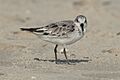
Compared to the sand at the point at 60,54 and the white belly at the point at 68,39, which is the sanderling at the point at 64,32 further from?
the sand at the point at 60,54

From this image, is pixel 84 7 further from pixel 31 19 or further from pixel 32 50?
pixel 32 50

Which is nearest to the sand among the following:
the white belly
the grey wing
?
the white belly

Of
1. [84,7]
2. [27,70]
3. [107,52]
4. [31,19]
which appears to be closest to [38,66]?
[27,70]

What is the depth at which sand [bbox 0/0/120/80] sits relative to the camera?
10227 mm

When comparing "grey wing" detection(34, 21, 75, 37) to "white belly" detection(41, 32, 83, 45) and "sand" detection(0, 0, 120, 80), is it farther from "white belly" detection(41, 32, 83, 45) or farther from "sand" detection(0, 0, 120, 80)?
"sand" detection(0, 0, 120, 80)

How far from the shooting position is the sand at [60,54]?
33.6ft

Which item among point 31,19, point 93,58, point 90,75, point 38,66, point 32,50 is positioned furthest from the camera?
point 31,19

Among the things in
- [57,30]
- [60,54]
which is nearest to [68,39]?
[57,30]

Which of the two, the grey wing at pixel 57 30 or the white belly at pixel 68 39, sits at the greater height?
the grey wing at pixel 57 30

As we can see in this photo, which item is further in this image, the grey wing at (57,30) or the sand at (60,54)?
the grey wing at (57,30)

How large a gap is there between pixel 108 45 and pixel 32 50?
2001 mm

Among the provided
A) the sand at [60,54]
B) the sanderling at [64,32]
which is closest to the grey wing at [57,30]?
the sanderling at [64,32]

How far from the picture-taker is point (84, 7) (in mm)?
21438

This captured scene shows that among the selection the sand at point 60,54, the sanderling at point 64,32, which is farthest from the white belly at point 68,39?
the sand at point 60,54
